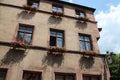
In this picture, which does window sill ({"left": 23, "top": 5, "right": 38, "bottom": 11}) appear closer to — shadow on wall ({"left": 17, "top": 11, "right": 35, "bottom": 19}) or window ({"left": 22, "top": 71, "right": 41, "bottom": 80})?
shadow on wall ({"left": 17, "top": 11, "right": 35, "bottom": 19})

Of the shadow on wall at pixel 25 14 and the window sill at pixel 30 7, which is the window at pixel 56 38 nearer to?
the shadow on wall at pixel 25 14

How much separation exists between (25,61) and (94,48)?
22.7ft

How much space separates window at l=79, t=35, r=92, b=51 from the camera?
15594 mm

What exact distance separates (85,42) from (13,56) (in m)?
7.16

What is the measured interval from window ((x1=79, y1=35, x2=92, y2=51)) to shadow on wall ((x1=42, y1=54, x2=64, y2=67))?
279 cm

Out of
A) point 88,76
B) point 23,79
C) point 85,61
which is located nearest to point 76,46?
point 85,61

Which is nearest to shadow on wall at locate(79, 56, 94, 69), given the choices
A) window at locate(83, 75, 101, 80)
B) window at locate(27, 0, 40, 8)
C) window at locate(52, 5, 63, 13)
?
window at locate(83, 75, 101, 80)

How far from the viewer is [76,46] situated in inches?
591

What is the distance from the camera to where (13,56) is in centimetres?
1231

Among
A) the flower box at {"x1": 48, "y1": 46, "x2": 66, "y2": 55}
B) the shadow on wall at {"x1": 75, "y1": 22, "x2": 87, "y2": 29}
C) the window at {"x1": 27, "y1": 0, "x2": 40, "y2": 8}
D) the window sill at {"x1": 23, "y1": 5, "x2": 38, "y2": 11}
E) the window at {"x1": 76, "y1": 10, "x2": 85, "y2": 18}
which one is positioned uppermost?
the window at {"x1": 27, "y1": 0, "x2": 40, "y2": 8}

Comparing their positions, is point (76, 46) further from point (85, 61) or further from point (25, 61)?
point (25, 61)

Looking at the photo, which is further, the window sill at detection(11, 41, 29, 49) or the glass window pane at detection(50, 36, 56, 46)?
the glass window pane at detection(50, 36, 56, 46)

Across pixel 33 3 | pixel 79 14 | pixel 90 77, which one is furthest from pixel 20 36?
pixel 79 14

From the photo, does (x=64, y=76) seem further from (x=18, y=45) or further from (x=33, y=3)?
(x=33, y=3)
